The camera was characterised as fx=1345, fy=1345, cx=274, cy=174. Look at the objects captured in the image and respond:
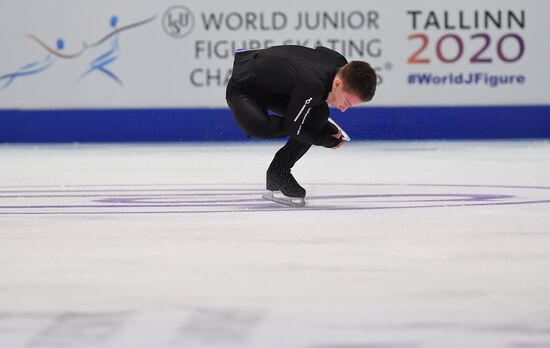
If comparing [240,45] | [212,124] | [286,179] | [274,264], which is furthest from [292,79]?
[240,45]

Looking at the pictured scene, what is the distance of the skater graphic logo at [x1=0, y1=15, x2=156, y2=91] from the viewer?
1241 cm

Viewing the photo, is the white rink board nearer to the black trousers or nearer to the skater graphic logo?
the skater graphic logo

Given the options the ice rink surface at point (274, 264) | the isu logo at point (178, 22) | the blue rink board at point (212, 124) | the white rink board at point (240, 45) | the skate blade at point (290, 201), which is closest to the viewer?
the ice rink surface at point (274, 264)

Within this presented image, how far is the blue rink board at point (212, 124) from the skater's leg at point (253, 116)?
276 inches

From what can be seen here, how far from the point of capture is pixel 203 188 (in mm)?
6125

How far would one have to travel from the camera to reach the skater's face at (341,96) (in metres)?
4.54

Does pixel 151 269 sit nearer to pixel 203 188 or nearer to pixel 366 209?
pixel 366 209

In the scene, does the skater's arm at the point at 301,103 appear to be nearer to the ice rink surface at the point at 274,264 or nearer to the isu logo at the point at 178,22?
the ice rink surface at the point at 274,264

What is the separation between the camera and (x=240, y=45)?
41.1 feet

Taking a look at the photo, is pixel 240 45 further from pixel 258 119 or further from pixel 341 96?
pixel 341 96

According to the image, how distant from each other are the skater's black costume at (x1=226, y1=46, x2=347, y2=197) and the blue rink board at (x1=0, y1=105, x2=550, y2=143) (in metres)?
6.96

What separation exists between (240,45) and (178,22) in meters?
0.62

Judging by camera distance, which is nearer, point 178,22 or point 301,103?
Result: point 301,103

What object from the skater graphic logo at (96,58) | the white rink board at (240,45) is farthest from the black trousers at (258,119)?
the skater graphic logo at (96,58)
